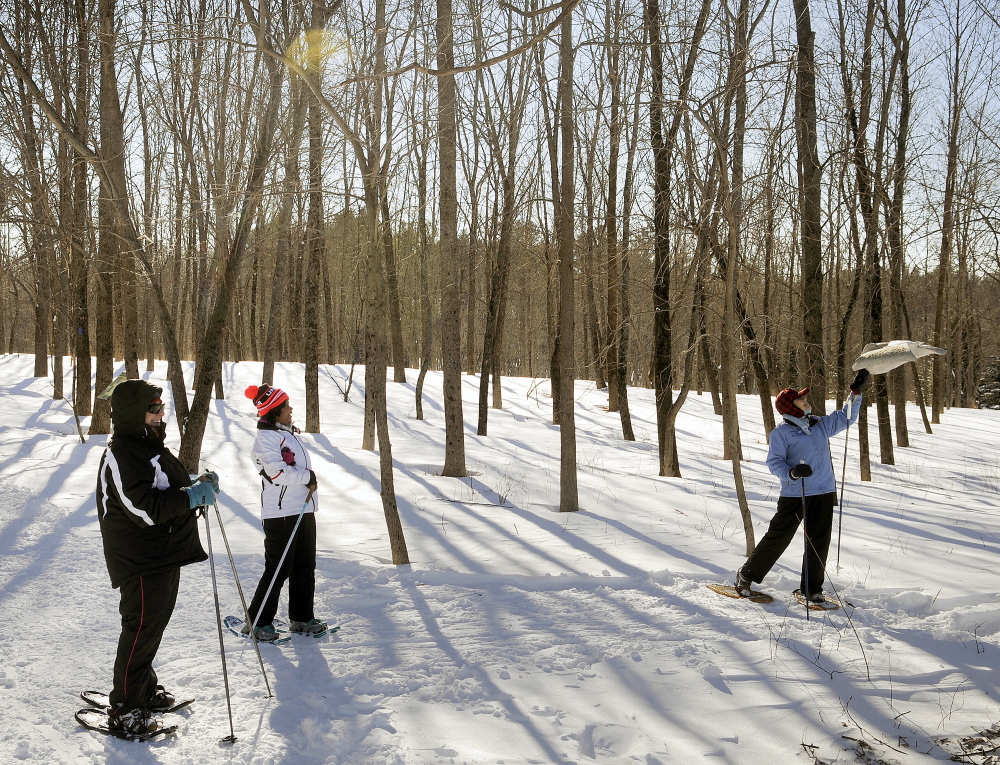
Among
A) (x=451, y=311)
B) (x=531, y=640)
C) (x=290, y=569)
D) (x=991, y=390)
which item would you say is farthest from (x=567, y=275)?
(x=991, y=390)

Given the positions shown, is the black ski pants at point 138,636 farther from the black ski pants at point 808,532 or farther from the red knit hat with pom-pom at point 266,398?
the black ski pants at point 808,532

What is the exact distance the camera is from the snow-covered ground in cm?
365

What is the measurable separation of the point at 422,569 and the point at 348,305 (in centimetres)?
3737

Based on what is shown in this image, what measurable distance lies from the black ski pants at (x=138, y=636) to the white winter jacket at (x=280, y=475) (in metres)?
1.18

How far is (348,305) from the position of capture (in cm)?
4259

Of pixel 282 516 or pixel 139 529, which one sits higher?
pixel 139 529

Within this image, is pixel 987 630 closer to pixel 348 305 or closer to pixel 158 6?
pixel 158 6

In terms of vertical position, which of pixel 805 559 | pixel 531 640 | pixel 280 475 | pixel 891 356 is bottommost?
pixel 531 640

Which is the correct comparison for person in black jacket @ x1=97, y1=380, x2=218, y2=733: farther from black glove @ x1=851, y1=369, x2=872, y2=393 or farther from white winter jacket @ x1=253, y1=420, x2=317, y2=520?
black glove @ x1=851, y1=369, x2=872, y2=393

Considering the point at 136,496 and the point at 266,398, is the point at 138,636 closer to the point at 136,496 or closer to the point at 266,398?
the point at 136,496

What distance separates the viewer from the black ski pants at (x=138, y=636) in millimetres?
3699

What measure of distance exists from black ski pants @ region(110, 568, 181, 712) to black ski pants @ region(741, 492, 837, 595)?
4.30 m

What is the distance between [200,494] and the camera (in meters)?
3.80

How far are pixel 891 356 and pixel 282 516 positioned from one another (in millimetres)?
4946
